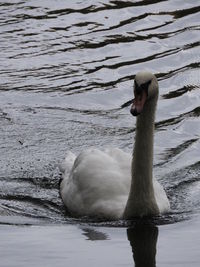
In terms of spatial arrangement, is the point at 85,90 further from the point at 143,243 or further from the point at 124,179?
the point at 143,243

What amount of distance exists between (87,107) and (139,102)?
5257 millimetres

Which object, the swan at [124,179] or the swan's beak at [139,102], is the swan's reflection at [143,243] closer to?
the swan at [124,179]

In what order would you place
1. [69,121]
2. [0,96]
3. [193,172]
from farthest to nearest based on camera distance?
[0,96], [69,121], [193,172]

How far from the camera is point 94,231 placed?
10047mm

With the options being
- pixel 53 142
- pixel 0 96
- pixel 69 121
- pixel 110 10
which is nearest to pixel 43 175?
pixel 53 142

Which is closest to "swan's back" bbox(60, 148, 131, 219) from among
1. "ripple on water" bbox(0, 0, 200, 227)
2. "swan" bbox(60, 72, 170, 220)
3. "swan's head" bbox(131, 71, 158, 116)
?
"swan" bbox(60, 72, 170, 220)

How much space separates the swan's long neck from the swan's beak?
0.45 meters

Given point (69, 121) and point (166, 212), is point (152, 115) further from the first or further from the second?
point (69, 121)

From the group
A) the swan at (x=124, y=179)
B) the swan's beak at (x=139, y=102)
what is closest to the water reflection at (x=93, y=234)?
the swan at (x=124, y=179)

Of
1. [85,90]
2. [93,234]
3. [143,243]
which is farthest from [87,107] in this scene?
[143,243]

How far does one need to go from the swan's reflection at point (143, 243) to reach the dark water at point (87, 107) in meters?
0.03

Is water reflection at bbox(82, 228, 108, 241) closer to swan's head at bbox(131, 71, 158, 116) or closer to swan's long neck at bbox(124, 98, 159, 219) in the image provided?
swan's long neck at bbox(124, 98, 159, 219)

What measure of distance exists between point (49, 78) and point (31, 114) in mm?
1838

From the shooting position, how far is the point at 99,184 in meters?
10.8
